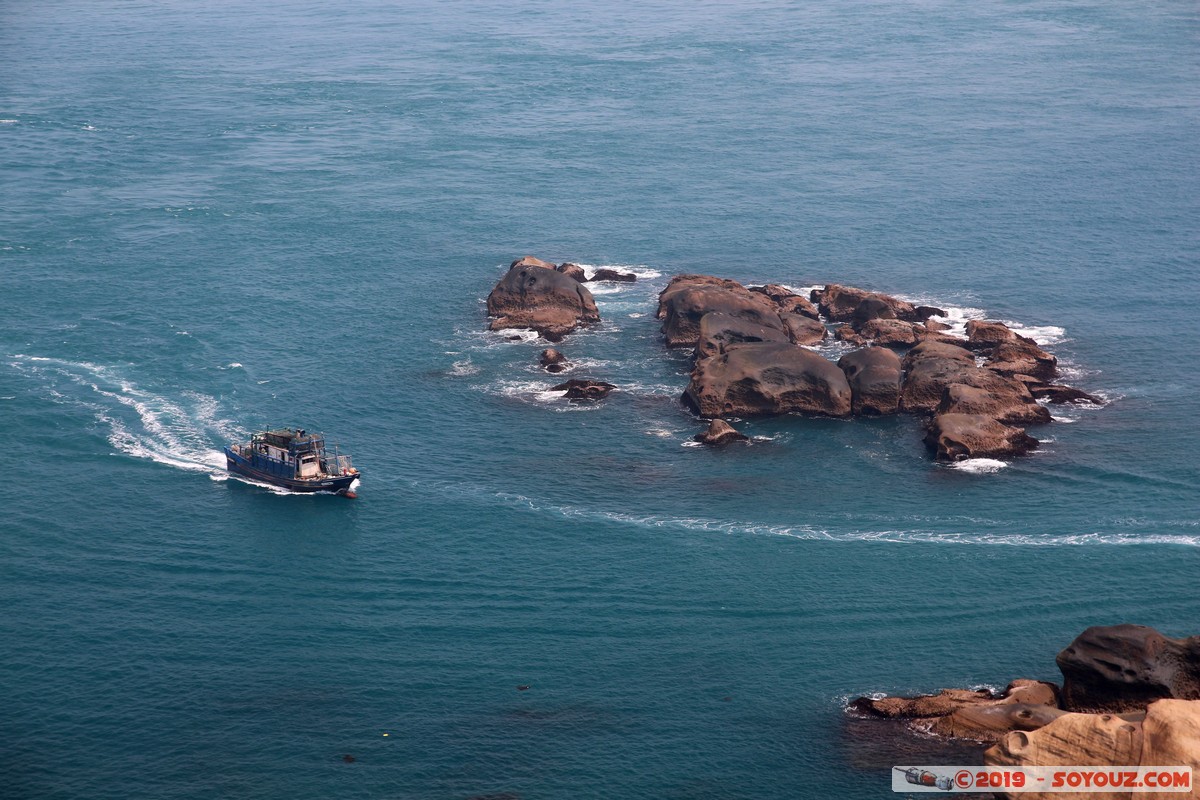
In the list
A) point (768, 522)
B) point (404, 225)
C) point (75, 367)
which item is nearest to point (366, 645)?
→ point (768, 522)

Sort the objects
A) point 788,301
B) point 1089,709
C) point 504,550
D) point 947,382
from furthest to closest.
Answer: point 788,301 → point 947,382 → point 504,550 → point 1089,709

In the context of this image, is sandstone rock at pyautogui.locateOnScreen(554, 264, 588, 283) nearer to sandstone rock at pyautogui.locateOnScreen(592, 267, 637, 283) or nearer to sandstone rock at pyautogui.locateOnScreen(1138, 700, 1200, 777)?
sandstone rock at pyautogui.locateOnScreen(592, 267, 637, 283)

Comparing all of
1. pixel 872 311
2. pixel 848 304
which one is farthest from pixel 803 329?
pixel 848 304

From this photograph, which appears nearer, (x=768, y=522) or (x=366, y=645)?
(x=366, y=645)

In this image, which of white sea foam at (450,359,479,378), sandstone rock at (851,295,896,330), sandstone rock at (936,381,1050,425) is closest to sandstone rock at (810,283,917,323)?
sandstone rock at (851,295,896,330)

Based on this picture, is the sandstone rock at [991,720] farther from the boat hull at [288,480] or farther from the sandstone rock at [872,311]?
the sandstone rock at [872,311]

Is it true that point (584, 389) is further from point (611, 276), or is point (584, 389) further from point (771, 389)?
point (611, 276)

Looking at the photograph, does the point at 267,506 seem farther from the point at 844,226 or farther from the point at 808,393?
the point at 844,226
